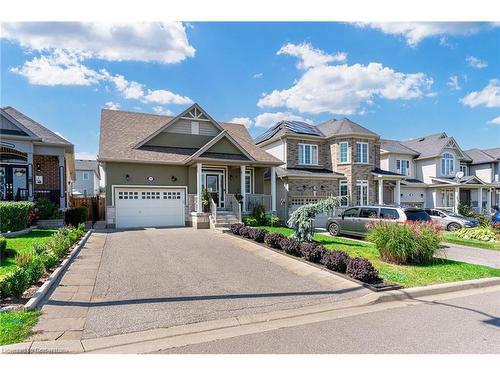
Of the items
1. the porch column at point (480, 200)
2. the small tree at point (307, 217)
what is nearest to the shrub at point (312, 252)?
the small tree at point (307, 217)

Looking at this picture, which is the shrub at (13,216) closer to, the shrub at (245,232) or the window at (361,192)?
the shrub at (245,232)

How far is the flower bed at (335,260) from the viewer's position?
6.94 meters

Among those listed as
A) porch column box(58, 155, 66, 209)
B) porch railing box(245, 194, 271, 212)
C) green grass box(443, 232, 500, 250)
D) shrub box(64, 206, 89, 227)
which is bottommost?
green grass box(443, 232, 500, 250)

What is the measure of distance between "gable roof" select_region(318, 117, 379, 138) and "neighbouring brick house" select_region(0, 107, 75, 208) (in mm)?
18407

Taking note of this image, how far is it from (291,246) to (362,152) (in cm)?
1730

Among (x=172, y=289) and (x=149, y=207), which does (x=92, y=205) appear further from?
(x=172, y=289)

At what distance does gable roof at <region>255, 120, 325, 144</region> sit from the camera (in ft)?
79.1

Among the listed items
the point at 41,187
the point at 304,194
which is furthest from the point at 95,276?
the point at 304,194

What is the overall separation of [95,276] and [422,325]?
6.65 meters

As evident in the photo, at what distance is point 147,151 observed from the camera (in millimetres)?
18750

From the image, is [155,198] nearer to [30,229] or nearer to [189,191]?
[189,191]

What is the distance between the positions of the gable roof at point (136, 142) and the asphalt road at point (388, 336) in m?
14.6

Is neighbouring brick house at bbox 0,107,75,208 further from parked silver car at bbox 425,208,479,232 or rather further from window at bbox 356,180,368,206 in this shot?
parked silver car at bbox 425,208,479,232

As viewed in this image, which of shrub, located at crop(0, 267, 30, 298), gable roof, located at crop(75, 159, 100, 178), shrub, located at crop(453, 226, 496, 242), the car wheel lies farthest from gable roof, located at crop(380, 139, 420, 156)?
gable roof, located at crop(75, 159, 100, 178)
